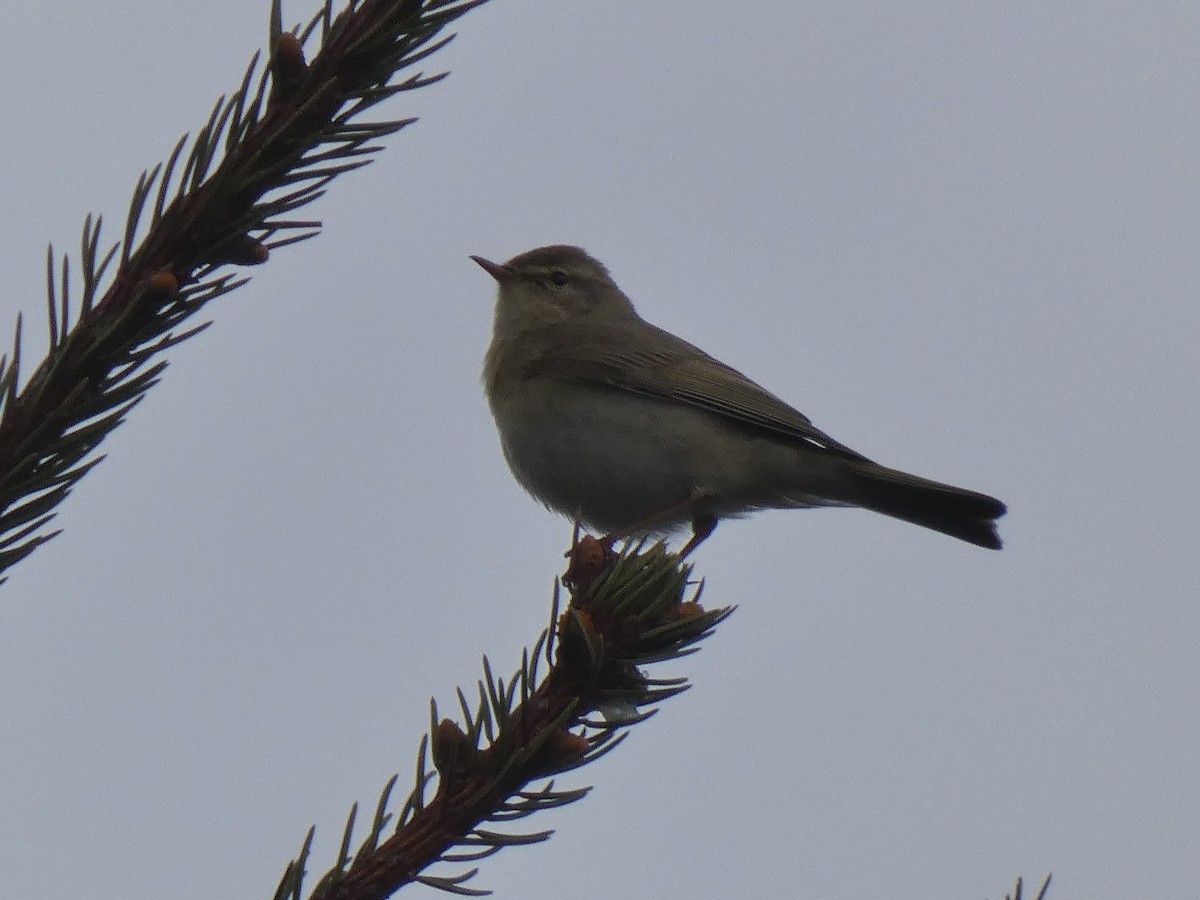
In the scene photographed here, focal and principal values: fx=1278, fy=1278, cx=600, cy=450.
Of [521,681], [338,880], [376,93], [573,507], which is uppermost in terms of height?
[573,507]

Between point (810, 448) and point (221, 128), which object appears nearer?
point (221, 128)

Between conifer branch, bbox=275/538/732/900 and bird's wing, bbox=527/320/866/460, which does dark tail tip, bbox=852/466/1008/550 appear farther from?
conifer branch, bbox=275/538/732/900

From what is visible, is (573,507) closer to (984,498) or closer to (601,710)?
(984,498)

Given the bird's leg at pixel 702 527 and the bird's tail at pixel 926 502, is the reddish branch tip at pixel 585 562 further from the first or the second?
the bird's leg at pixel 702 527

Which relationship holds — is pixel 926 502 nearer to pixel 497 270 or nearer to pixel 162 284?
pixel 497 270

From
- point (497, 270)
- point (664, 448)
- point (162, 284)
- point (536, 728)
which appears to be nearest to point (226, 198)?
point (162, 284)

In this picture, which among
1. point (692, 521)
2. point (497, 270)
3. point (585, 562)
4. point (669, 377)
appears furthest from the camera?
point (497, 270)

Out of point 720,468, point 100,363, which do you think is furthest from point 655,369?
point 100,363
